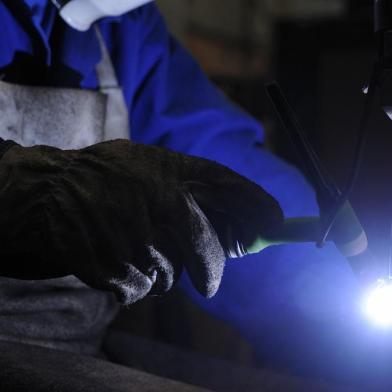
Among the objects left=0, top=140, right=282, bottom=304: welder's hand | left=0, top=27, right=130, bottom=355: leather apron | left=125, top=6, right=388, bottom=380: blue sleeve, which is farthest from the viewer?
left=125, top=6, right=388, bottom=380: blue sleeve

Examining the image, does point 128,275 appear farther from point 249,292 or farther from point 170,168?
point 249,292

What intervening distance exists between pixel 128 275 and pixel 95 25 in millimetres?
493

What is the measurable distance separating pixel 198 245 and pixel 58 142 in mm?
344

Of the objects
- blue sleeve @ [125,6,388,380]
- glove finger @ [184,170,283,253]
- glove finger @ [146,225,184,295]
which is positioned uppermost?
glove finger @ [184,170,283,253]

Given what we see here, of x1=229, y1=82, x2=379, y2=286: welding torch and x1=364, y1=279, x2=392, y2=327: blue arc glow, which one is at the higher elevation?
x1=229, y1=82, x2=379, y2=286: welding torch

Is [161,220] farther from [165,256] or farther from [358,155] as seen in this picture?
[358,155]

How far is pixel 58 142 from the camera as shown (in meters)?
0.81

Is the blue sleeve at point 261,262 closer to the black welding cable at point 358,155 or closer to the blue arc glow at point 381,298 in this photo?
the blue arc glow at point 381,298

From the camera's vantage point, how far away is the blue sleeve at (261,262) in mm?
864

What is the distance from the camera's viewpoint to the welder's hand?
518 mm

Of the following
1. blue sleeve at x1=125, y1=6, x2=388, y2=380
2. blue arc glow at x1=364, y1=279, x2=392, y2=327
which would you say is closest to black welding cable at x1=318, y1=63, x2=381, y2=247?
blue arc glow at x1=364, y1=279, x2=392, y2=327

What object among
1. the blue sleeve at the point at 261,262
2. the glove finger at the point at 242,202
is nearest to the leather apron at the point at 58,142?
the blue sleeve at the point at 261,262

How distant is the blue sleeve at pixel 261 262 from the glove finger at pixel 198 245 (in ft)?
1.11

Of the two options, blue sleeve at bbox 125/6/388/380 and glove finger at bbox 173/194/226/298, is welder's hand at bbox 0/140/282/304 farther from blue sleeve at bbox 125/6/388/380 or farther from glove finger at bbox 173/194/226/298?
blue sleeve at bbox 125/6/388/380
